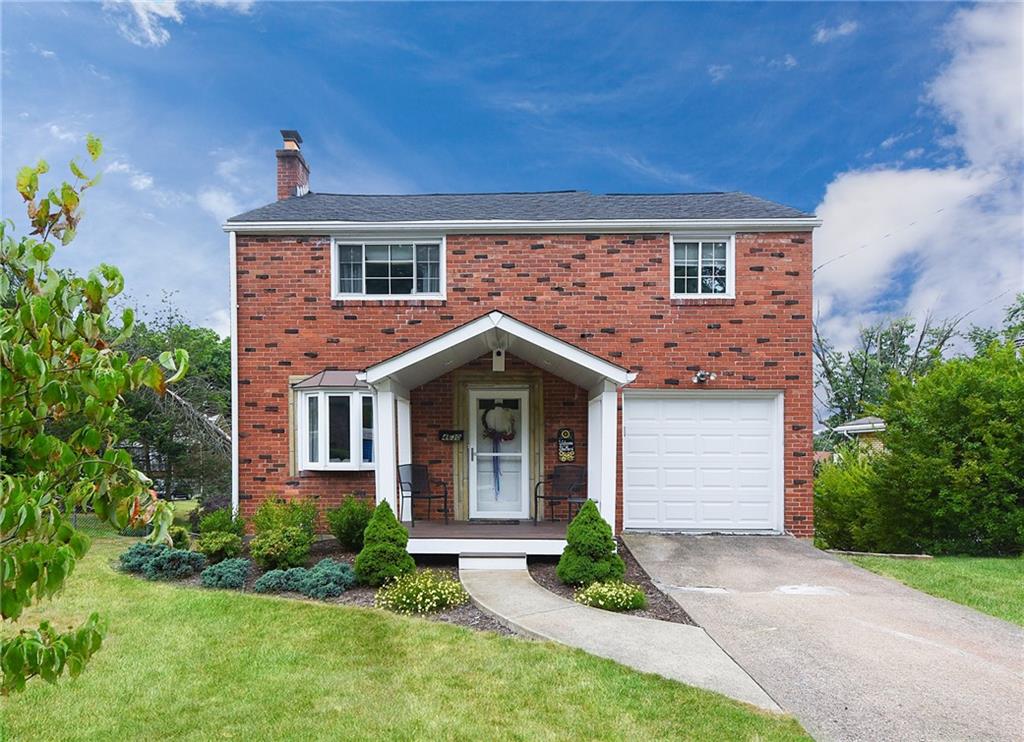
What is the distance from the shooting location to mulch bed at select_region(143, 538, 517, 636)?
18.9ft

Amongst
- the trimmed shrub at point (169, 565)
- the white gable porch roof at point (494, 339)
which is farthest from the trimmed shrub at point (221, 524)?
the white gable porch roof at point (494, 339)

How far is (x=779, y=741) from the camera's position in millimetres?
3602

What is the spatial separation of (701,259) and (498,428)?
4.54 meters

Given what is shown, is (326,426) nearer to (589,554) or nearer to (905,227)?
(589,554)

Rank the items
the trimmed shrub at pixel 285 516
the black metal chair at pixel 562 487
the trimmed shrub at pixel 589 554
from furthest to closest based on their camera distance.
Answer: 1. the black metal chair at pixel 562 487
2. the trimmed shrub at pixel 285 516
3. the trimmed shrub at pixel 589 554

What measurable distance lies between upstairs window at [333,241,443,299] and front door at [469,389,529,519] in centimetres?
214

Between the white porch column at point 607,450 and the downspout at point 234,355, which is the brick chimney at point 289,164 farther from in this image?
the white porch column at point 607,450

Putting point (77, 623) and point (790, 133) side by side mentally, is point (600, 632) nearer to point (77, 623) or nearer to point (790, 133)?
point (77, 623)

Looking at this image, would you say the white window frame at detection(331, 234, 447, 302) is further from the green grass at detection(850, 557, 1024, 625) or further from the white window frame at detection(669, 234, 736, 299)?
the green grass at detection(850, 557, 1024, 625)

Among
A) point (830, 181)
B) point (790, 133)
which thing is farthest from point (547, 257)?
point (830, 181)

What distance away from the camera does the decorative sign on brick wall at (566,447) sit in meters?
9.88

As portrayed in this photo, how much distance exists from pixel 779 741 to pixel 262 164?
14158 mm

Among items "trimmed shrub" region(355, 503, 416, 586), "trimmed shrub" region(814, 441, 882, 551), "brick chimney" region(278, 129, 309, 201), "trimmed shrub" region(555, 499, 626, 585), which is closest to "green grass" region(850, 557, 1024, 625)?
"trimmed shrub" region(814, 441, 882, 551)

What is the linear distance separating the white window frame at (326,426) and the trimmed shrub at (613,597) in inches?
175
